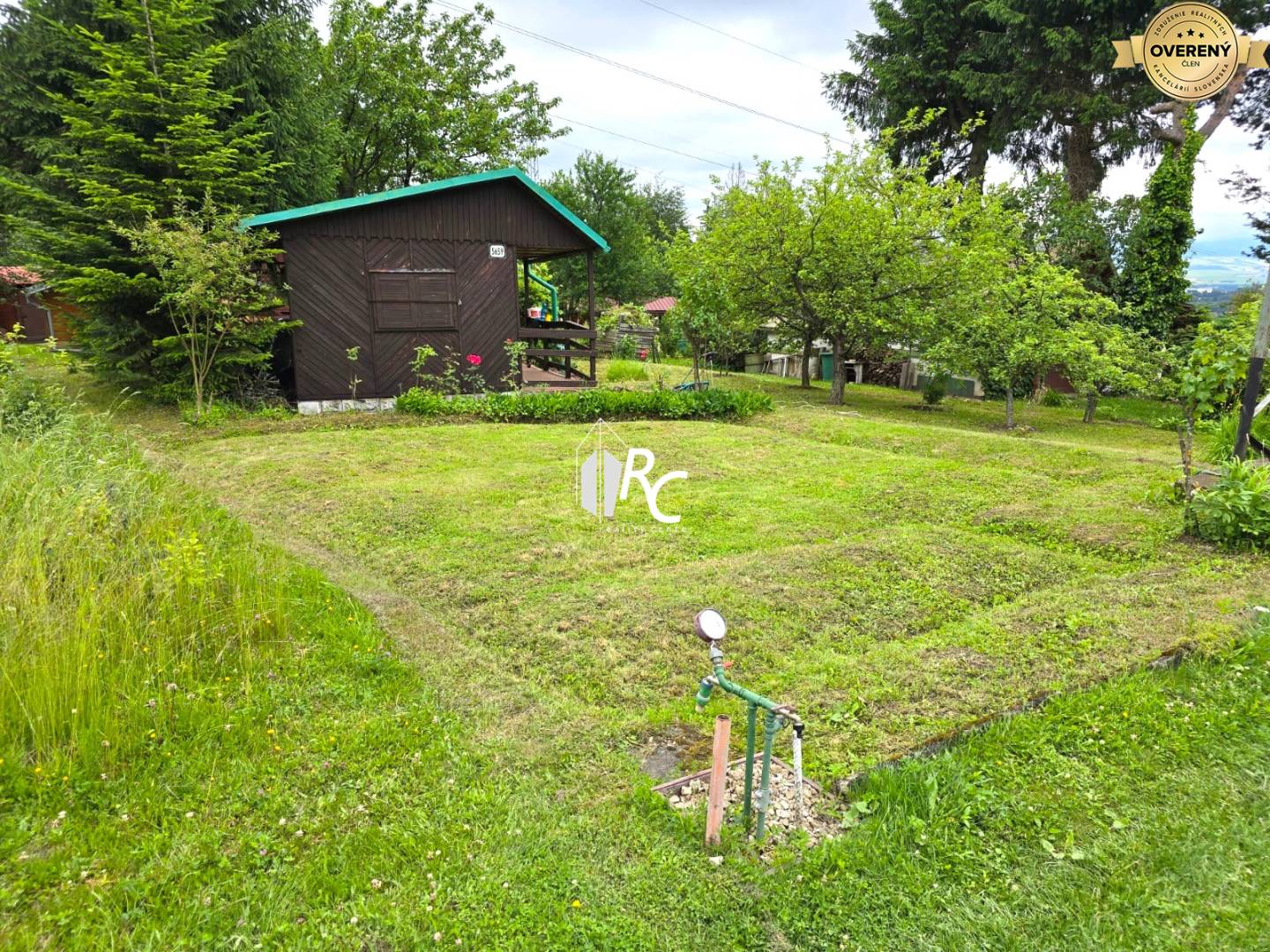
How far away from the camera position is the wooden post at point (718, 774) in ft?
7.82

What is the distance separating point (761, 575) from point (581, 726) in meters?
2.23

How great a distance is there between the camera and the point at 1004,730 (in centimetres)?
310

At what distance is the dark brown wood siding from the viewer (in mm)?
11953

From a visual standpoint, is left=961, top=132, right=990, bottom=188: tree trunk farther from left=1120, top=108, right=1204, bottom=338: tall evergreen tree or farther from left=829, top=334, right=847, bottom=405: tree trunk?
left=829, top=334, right=847, bottom=405: tree trunk

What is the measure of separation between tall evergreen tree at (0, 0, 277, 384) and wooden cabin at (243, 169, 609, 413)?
4.87 feet

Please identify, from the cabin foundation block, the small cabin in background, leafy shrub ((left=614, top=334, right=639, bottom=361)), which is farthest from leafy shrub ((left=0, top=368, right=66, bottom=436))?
the small cabin in background

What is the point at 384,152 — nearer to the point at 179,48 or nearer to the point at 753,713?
the point at 179,48

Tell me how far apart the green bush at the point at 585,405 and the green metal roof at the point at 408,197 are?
319 cm

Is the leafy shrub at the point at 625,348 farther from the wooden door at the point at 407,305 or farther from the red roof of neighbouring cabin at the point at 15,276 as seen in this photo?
the red roof of neighbouring cabin at the point at 15,276

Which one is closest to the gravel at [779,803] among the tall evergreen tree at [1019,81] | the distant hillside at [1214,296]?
the distant hillside at [1214,296]

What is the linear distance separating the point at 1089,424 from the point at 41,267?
18.7 m

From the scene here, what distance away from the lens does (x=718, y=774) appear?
94.2 inches

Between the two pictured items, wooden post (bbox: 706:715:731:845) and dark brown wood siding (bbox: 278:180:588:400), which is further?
dark brown wood siding (bbox: 278:180:588:400)

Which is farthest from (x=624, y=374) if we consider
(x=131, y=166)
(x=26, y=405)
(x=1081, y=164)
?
(x=1081, y=164)
